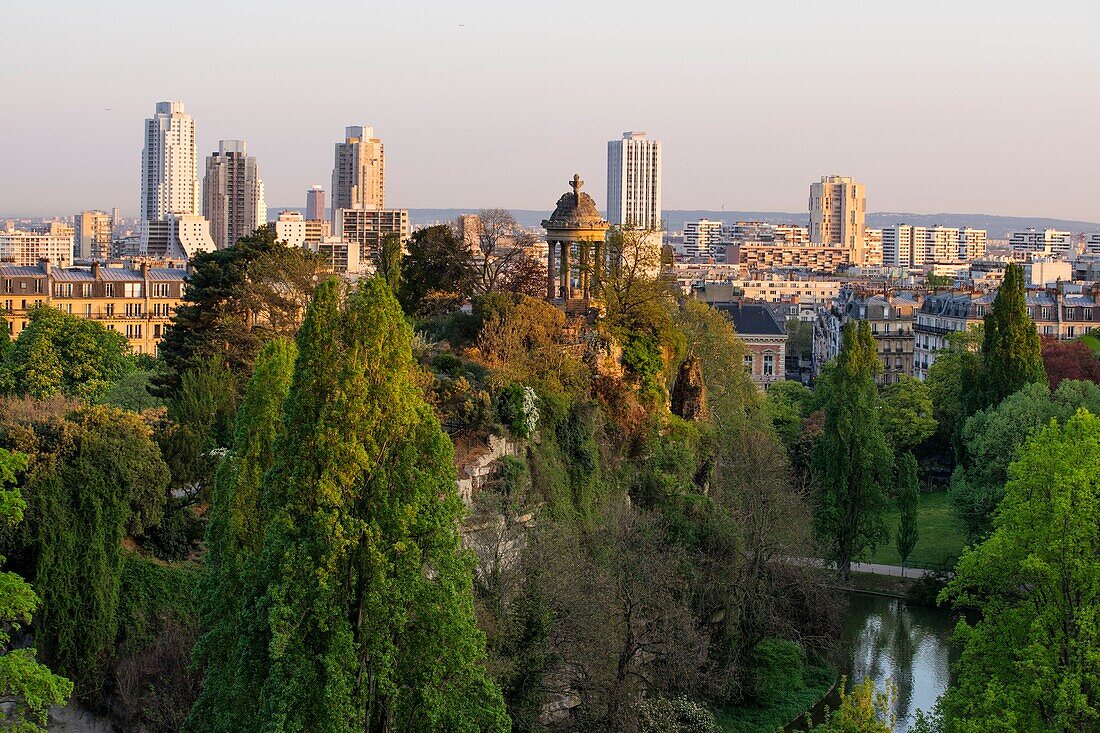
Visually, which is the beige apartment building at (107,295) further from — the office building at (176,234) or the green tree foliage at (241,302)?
the office building at (176,234)

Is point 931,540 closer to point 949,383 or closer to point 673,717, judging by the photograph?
point 949,383

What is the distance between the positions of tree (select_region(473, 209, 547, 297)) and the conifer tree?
44.1ft

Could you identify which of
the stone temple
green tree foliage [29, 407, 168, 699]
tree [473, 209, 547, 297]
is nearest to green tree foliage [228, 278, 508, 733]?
green tree foliage [29, 407, 168, 699]

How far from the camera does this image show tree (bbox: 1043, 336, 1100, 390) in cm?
5778

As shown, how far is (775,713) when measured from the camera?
1228 inches

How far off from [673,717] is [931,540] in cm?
2221

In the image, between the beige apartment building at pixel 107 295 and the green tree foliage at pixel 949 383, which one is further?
the beige apartment building at pixel 107 295

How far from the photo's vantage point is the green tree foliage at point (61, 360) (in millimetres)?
40719

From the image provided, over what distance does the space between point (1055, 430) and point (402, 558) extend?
32.7ft

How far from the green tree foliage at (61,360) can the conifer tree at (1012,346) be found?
2408 cm

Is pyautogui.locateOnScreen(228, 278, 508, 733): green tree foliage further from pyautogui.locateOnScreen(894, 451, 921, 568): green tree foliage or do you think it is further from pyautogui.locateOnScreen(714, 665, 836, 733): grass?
pyautogui.locateOnScreen(894, 451, 921, 568): green tree foliage

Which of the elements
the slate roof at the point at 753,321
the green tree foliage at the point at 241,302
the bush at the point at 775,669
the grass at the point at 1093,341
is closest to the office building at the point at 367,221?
the slate roof at the point at 753,321

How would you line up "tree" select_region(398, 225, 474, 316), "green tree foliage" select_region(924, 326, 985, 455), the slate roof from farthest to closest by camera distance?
1. the slate roof
2. "green tree foliage" select_region(924, 326, 985, 455)
3. "tree" select_region(398, 225, 474, 316)

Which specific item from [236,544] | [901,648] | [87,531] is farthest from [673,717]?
[901,648]
